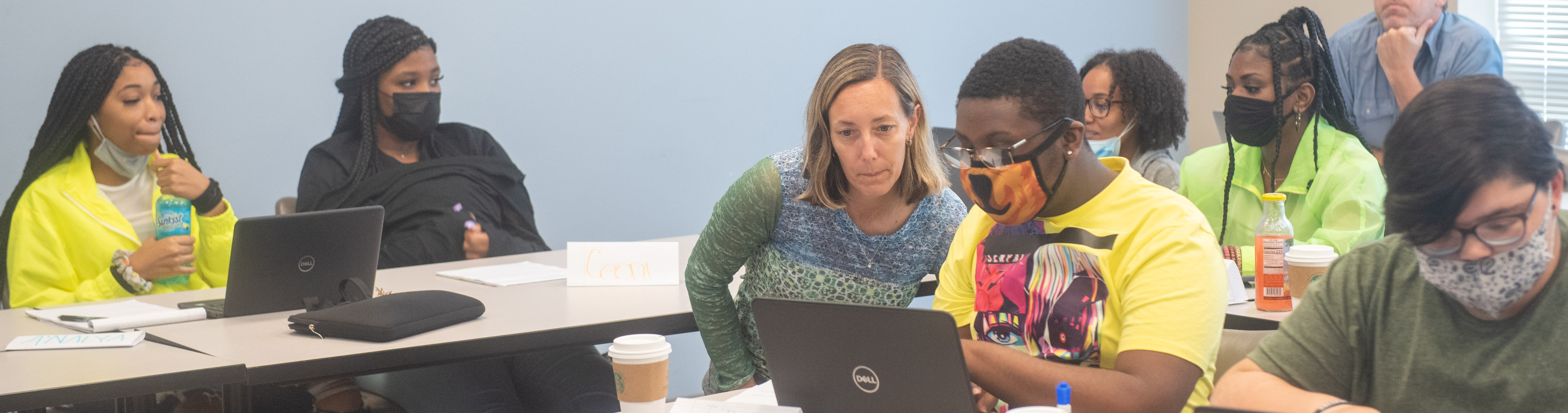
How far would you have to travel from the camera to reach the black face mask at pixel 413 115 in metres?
3.17

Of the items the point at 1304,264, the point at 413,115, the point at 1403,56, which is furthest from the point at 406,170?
the point at 1403,56

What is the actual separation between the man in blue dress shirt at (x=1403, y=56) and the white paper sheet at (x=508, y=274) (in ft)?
7.65

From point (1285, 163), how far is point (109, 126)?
2.94 m

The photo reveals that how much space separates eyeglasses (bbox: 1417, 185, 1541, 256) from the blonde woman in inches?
39.8

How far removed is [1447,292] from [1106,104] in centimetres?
211

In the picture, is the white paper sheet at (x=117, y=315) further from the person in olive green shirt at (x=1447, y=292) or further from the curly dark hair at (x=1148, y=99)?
the curly dark hair at (x=1148, y=99)

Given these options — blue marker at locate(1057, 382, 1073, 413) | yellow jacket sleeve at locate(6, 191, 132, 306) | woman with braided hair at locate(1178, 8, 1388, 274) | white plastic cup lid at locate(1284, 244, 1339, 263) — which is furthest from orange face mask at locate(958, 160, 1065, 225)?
yellow jacket sleeve at locate(6, 191, 132, 306)

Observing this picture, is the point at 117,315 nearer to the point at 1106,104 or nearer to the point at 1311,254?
the point at 1311,254

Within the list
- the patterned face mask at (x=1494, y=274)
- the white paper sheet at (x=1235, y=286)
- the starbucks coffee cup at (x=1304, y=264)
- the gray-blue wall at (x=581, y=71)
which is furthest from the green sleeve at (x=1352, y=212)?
the gray-blue wall at (x=581, y=71)

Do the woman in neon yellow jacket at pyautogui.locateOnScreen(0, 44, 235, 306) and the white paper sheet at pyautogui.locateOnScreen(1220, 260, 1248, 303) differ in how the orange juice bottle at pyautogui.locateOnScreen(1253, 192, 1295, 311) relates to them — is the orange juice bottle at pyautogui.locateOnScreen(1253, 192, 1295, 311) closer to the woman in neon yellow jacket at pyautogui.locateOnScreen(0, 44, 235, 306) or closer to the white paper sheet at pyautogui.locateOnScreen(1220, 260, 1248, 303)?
the white paper sheet at pyautogui.locateOnScreen(1220, 260, 1248, 303)

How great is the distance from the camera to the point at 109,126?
2.73 metres

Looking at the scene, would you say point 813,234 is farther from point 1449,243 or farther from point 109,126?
point 109,126

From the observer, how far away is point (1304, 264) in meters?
2.15

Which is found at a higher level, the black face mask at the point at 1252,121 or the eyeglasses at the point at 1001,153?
the eyeglasses at the point at 1001,153
